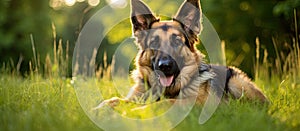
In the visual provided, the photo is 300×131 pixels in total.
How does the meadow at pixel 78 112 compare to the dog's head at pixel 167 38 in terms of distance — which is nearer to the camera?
the meadow at pixel 78 112

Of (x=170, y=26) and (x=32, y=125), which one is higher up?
(x=170, y=26)

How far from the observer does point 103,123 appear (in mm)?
3893

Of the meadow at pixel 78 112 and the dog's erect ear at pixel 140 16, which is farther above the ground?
the dog's erect ear at pixel 140 16

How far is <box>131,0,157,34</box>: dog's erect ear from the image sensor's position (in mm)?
5355

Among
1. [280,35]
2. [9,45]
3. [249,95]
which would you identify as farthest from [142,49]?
[9,45]

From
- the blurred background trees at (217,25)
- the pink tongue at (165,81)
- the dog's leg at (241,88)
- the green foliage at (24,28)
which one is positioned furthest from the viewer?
the green foliage at (24,28)

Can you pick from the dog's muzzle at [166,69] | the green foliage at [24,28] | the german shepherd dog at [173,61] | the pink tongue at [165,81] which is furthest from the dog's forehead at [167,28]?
the green foliage at [24,28]

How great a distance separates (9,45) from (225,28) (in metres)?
6.65

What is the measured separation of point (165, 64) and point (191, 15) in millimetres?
750

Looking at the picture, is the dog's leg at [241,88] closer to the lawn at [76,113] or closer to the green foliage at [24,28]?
the lawn at [76,113]

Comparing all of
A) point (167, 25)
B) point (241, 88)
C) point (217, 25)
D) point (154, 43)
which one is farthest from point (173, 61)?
point (217, 25)

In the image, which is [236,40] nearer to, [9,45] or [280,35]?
[280,35]

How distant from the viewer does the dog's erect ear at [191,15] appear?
208 inches

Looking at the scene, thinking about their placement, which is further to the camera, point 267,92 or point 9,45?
point 9,45
